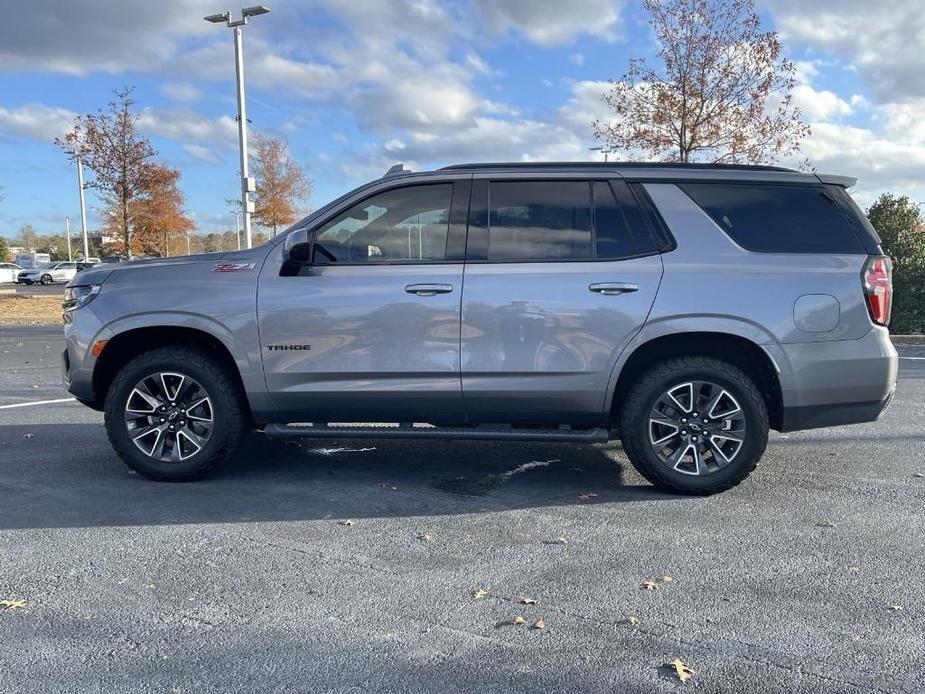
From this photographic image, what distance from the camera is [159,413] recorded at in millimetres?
5176

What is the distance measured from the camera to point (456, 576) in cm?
368

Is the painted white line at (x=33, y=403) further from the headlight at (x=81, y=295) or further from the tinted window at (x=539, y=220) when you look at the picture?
the tinted window at (x=539, y=220)

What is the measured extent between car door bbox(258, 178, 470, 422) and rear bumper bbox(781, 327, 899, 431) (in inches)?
80.0

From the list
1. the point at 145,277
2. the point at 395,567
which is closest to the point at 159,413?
the point at 145,277

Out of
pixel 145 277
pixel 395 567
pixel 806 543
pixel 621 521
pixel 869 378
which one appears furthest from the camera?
pixel 145 277

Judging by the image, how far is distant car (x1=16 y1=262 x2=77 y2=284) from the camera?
51.7 meters

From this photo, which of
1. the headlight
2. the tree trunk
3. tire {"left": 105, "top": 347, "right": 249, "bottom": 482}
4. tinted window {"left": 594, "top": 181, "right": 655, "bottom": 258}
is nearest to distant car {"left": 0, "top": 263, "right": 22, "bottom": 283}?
the tree trunk

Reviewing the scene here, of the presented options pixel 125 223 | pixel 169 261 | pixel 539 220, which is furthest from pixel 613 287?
pixel 125 223

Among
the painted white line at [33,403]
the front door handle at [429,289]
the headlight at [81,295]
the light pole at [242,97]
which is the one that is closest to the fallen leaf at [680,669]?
the front door handle at [429,289]

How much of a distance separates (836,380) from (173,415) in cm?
414

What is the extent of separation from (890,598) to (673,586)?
90cm

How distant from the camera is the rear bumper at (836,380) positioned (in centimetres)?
476

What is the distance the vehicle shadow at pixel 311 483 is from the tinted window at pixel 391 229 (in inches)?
58.6

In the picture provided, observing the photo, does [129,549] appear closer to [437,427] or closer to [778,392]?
[437,427]
